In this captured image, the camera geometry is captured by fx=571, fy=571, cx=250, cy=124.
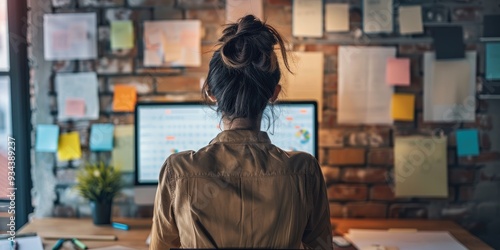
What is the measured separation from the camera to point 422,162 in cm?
232

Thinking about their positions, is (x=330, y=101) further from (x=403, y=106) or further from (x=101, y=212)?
(x=101, y=212)

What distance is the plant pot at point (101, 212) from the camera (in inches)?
86.7

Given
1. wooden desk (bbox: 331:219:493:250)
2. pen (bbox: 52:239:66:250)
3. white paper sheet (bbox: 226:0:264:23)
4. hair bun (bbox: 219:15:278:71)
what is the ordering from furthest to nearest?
1. white paper sheet (bbox: 226:0:264:23)
2. wooden desk (bbox: 331:219:493:250)
3. pen (bbox: 52:239:66:250)
4. hair bun (bbox: 219:15:278:71)

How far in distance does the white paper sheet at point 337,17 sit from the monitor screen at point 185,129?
35cm

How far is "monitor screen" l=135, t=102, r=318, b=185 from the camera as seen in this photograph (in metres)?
2.17

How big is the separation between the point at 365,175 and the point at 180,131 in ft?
2.55

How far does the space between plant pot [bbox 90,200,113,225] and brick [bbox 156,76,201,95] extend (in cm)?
50

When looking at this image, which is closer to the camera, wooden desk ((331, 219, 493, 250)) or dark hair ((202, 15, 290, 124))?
dark hair ((202, 15, 290, 124))

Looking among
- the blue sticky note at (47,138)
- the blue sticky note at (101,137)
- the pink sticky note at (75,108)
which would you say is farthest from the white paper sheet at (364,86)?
the blue sticky note at (47,138)

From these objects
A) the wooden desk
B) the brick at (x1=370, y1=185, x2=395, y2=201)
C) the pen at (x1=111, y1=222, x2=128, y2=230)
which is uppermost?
the brick at (x1=370, y1=185, x2=395, y2=201)

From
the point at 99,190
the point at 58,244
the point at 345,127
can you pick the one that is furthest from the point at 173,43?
the point at 58,244

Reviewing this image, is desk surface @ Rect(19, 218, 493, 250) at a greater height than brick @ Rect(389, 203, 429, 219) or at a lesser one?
lesser

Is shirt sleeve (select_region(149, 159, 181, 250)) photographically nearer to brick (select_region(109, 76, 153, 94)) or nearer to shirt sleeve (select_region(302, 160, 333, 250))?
shirt sleeve (select_region(302, 160, 333, 250))

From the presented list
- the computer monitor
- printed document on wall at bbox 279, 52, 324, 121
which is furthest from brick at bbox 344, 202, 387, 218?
printed document on wall at bbox 279, 52, 324, 121
